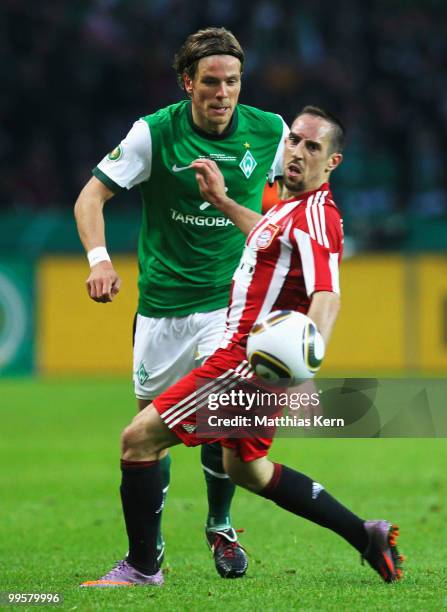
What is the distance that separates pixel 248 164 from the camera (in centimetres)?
579

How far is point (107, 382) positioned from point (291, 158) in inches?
465

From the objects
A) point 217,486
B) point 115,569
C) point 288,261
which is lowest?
point 115,569

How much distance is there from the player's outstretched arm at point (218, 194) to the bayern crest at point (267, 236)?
20 centimetres

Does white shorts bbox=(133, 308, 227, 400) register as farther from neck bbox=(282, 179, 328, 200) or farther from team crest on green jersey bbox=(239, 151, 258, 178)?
neck bbox=(282, 179, 328, 200)

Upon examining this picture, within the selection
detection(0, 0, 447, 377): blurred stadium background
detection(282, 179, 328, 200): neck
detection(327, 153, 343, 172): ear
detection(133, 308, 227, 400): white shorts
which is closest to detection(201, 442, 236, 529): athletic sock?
detection(133, 308, 227, 400): white shorts

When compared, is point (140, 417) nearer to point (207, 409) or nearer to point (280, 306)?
Answer: point (207, 409)

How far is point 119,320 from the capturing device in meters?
16.9

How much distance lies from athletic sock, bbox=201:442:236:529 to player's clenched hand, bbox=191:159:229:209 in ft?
4.13

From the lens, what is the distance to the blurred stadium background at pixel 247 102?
54.4 ft

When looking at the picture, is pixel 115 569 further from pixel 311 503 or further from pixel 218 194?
pixel 218 194

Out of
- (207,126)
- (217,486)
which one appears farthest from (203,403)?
(207,126)

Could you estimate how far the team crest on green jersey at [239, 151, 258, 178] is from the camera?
5773 mm

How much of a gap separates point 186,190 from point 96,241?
0.60 m

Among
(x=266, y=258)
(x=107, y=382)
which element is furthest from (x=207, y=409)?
(x=107, y=382)
